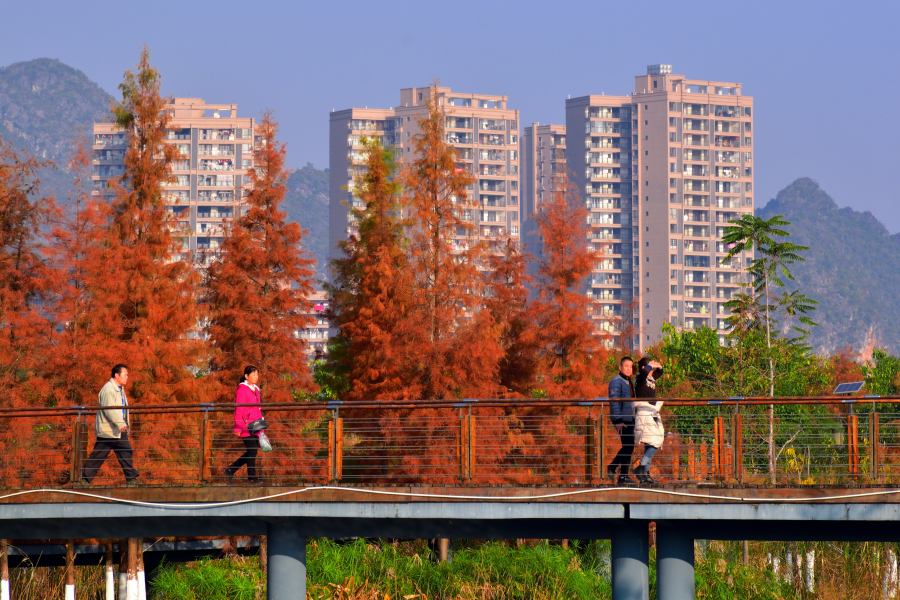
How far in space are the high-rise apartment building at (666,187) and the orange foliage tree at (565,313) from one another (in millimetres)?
119104

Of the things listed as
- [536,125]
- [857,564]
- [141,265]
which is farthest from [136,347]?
[536,125]

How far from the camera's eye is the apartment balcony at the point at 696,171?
157 meters

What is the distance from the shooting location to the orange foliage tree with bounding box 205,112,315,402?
28.1 m

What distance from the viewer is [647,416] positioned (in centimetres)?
1485

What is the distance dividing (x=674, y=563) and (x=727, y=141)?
504 ft

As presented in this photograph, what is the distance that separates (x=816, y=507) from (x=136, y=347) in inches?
623

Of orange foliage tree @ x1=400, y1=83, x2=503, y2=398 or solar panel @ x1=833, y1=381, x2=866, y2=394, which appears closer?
solar panel @ x1=833, y1=381, x2=866, y2=394

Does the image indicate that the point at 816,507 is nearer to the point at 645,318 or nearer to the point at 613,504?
the point at 613,504

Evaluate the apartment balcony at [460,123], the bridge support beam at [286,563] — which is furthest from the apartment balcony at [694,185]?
the bridge support beam at [286,563]

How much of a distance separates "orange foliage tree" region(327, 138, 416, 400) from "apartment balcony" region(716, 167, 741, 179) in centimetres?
13378

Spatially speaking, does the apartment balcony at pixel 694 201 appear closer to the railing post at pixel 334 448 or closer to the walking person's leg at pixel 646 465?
the walking person's leg at pixel 646 465

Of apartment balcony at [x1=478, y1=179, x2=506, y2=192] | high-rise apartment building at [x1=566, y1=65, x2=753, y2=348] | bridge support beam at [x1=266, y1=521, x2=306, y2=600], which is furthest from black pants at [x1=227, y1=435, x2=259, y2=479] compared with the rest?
apartment balcony at [x1=478, y1=179, x2=506, y2=192]

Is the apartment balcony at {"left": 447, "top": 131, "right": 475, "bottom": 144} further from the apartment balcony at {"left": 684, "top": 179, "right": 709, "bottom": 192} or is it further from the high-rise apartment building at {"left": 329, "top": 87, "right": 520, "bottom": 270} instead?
the apartment balcony at {"left": 684, "top": 179, "right": 709, "bottom": 192}

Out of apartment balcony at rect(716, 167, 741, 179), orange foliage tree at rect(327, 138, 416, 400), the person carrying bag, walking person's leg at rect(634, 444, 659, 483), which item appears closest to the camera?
walking person's leg at rect(634, 444, 659, 483)
